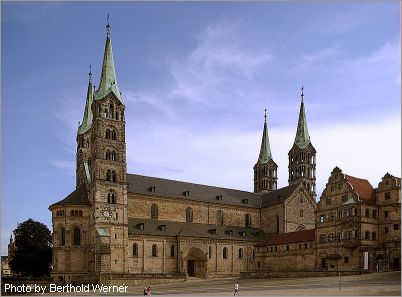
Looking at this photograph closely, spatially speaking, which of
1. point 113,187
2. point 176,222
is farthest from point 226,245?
point 113,187

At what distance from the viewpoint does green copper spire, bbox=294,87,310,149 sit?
105m

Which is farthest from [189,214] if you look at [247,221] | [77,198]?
[77,198]

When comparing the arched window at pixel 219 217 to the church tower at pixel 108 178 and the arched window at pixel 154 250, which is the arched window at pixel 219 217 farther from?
the church tower at pixel 108 178

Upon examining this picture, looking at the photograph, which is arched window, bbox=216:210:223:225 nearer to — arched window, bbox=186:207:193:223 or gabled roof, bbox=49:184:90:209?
arched window, bbox=186:207:193:223

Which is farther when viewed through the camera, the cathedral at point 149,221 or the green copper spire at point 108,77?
the green copper spire at point 108,77

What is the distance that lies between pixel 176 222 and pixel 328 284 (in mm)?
36170

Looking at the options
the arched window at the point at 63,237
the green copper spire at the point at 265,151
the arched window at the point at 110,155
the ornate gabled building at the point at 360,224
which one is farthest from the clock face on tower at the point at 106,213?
the green copper spire at the point at 265,151

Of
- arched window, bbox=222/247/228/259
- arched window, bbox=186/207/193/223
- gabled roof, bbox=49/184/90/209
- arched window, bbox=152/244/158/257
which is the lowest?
arched window, bbox=222/247/228/259

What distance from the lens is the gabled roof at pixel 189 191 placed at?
76562 mm

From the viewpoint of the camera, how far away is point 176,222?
255 feet

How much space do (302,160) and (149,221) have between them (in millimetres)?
41323

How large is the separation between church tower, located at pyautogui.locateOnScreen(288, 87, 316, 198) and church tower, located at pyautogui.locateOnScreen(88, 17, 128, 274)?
43.9 metres

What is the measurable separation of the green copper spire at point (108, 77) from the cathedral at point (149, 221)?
0.04 ft

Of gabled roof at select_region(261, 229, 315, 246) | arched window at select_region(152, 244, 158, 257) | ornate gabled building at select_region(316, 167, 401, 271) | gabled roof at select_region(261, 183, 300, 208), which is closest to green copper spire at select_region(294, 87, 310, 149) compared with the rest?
gabled roof at select_region(261, 183, 300, 208)
